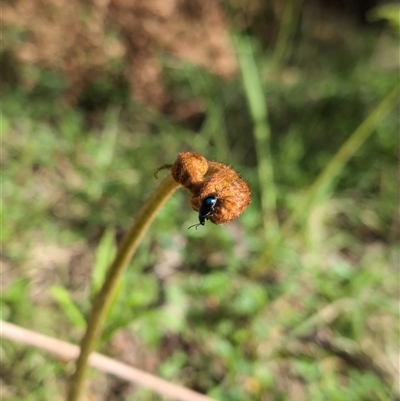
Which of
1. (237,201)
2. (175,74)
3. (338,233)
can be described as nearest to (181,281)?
(338,233)

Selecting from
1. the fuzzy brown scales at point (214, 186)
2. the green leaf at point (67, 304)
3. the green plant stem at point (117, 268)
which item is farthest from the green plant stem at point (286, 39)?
the fuzzy brown scales at point (214, 186)

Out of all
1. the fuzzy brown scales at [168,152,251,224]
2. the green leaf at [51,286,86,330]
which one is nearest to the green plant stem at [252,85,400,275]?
the green leaf at [51,286,86,330]

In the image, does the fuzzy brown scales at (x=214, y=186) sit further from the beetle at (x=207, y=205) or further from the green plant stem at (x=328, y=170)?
the green plant stem at (x=328, y=170)

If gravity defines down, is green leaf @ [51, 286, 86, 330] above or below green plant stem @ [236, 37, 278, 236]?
below

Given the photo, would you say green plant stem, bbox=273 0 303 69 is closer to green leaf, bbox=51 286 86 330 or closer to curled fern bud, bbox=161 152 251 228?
green leaf, bbox=51 286 86 330

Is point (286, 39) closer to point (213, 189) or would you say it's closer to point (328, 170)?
point (328, 170)

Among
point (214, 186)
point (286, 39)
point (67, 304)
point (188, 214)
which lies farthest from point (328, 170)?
point (286, 39)

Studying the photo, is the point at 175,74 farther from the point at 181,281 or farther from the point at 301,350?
the point at 301,350
